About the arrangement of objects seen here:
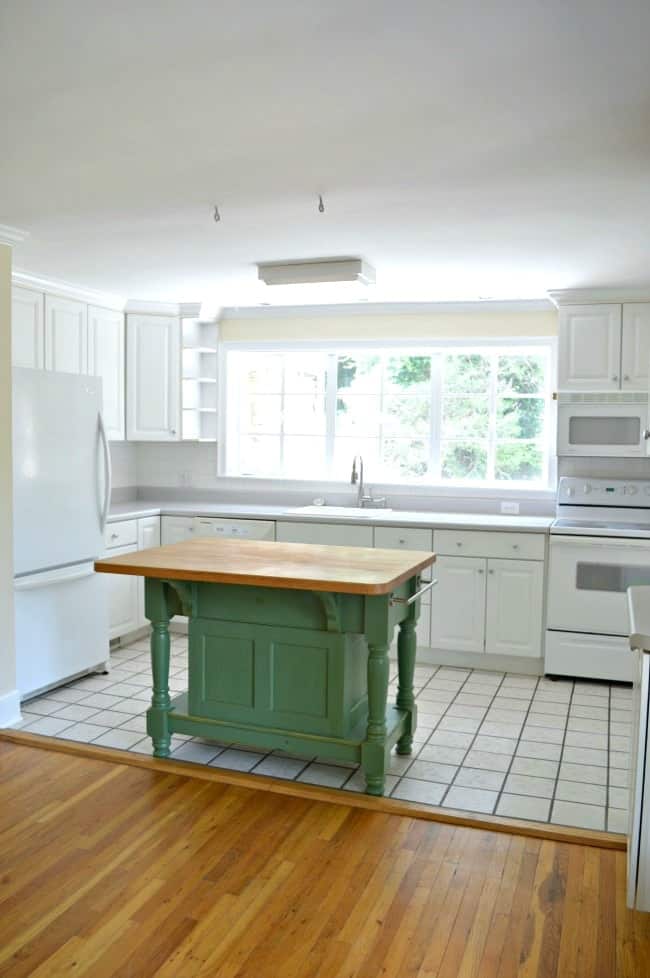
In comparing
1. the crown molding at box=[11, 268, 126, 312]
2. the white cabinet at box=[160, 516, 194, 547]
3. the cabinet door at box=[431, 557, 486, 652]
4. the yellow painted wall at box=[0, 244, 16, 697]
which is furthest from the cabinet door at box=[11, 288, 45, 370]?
the cabinet door at box=[431, 557, 486, 652]

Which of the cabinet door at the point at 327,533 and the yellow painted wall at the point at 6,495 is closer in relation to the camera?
the yellow painted wall at the point at 6,495

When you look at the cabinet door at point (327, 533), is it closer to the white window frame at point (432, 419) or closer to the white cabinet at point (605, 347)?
the white window frame at point (432, 419)

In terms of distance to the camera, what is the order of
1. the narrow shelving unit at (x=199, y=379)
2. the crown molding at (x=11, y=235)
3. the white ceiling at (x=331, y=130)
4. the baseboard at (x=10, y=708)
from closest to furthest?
the white ceiling at (x=331, y=130), the crown molding at (x=11, y=235), the baseboard at (x=10, y=708), the narrow shelving unit at (x=199, y=379)

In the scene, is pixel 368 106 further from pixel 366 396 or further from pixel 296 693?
pixel 366 396

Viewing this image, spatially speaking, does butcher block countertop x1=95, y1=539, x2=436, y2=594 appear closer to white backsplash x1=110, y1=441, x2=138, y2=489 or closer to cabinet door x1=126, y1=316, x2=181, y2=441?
cabinet door x1=126, y1=316, x2=181, y2=441

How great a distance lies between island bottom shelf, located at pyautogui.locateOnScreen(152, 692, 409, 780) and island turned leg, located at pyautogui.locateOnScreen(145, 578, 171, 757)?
34 millimetres

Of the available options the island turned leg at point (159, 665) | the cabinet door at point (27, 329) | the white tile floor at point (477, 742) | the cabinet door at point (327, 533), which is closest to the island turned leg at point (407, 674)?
the white tile floor at point (477, 742)

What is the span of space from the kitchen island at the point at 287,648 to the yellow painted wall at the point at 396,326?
2.38m

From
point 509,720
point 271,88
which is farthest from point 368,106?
point 509,720

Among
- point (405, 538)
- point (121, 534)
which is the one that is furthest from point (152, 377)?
point (405, 538)

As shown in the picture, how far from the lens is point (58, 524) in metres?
4.18

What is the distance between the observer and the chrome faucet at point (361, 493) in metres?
5.48

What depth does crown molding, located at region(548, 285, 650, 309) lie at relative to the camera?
4699mm

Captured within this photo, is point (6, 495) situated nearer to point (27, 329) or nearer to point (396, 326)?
point (27, 329)
